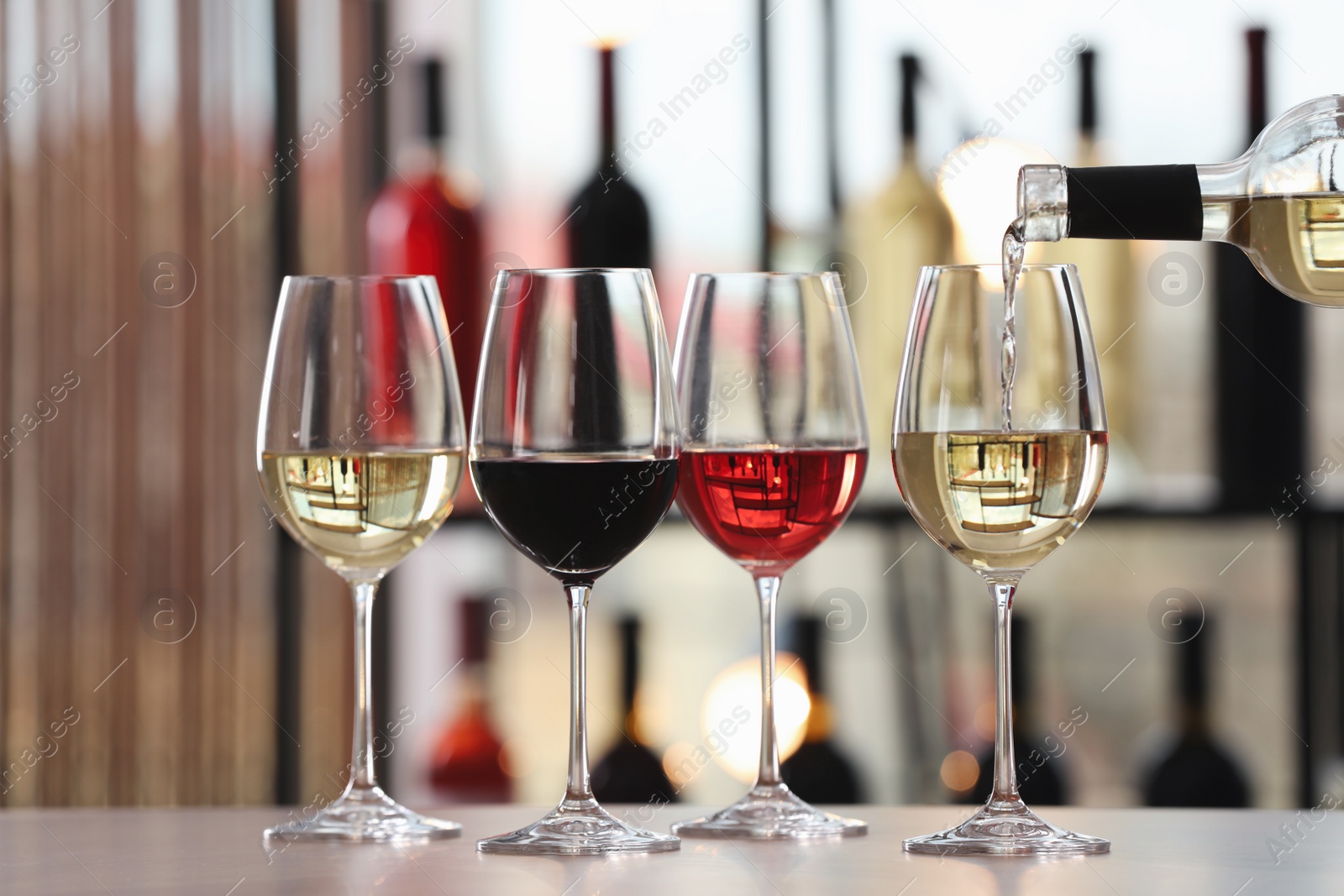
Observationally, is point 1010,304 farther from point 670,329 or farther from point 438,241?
point 438,241

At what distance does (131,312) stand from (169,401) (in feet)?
0.34

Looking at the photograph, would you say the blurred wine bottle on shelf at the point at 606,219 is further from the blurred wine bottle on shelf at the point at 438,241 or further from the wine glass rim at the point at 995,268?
the wine glass rim at the point at 995,268

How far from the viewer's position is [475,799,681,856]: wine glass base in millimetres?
698

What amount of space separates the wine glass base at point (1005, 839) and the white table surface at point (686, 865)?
0.04 ft

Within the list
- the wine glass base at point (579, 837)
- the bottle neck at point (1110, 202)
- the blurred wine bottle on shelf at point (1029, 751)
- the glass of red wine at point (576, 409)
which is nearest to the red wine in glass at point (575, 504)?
the glass of red wine at point (576, 409)

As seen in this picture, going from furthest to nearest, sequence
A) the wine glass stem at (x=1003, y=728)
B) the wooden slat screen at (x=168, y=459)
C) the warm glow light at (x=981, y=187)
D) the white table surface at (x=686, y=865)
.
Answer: the wooden slat screen at (x=168, y=459) → the warm glow light at (x=981, y=187) → the wine glass stem at (x=1003, y=728) → the white table surface at (x=686, y=865)

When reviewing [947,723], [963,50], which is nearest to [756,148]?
[963,50]

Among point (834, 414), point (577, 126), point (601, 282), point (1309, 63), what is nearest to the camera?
point (601, 282)

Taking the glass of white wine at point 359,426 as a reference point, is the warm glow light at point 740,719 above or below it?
below

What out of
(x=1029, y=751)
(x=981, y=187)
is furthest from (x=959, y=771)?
(x=981, y=187)

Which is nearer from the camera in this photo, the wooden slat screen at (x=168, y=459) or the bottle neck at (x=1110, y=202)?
the bottle neck at (x=1110, y=202)

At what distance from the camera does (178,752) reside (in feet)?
5.51

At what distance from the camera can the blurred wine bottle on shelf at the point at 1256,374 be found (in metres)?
1.48

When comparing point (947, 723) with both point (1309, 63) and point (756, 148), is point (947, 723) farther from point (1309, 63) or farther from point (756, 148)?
point (1309, 63)
